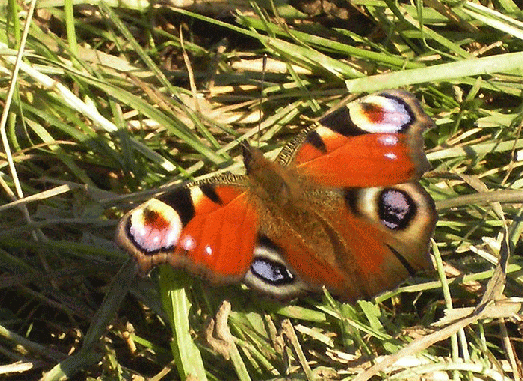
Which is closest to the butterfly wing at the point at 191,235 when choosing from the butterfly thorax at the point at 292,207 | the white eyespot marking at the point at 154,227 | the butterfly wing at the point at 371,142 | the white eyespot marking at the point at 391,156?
the white eyespot marking at the point at 154,227

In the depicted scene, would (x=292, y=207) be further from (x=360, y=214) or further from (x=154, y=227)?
(x=154, y=227)

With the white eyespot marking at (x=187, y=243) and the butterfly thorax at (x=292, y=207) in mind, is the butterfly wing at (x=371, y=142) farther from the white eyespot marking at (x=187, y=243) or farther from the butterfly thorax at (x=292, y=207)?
the white eyespot marking at (x=187, y=243)

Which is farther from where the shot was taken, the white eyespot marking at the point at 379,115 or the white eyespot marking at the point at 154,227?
the white eyespot marking at the point at 379,115

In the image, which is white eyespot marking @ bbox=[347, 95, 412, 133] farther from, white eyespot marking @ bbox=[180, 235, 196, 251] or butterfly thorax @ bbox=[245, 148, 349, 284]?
white eyespot marking @ bbox=[180, 235, 196, 251]

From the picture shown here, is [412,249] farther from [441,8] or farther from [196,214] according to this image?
[441,8]

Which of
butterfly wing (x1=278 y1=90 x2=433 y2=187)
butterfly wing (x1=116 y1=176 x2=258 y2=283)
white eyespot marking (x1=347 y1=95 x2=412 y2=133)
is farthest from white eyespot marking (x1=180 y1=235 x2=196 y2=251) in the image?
white eyespot marking (x1=347 y1=95 x2=412 y2=133)

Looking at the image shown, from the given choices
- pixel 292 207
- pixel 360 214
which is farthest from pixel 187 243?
pixel 360 214
